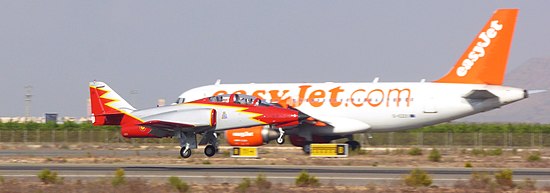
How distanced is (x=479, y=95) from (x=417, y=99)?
9.89 feet

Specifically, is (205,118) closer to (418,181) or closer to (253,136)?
(253,136)

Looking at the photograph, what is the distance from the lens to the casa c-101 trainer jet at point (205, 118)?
1340 inches

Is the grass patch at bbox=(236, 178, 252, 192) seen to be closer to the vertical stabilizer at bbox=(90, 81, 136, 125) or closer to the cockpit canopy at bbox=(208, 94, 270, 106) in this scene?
the cockpit canopy at bbox=(208, 94, 270, 106)

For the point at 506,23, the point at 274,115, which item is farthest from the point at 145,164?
the point at 506,23

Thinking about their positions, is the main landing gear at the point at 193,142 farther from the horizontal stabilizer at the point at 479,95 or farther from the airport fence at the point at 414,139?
the airport fence at the point at 414,139

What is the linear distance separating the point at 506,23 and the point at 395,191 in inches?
935

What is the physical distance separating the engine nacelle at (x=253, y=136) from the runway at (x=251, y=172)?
4.95m

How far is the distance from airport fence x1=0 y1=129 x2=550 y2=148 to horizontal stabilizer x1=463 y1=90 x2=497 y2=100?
17213 mm

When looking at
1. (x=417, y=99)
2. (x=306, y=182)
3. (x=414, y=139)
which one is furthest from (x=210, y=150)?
(x=414, y=139)

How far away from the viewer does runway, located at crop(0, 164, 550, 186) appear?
2992cm

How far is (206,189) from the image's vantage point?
Answer: 26.2 meters

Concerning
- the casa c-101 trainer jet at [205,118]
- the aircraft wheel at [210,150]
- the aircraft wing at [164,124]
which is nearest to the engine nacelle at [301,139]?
the casa c-101 trainer jet at [205,118]

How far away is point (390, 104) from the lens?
152 ft

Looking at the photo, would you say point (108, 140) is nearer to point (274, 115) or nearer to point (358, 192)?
point (274, 115)
